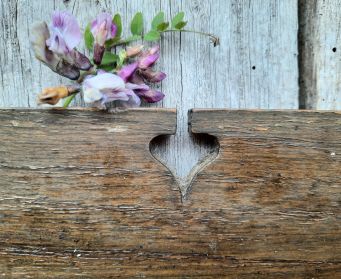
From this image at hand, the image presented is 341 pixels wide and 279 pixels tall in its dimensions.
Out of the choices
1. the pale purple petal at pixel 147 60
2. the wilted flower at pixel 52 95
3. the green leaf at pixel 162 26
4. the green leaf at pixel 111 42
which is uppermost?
the green leaf at pixel 162 26

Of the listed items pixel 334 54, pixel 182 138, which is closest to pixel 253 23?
pixel 334 54

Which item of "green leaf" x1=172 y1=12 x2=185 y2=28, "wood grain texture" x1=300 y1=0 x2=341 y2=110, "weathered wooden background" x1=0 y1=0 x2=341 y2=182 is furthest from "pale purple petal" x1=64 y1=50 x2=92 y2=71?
"wood grain texture" x1=300 y1=0 x2=341 y2=110

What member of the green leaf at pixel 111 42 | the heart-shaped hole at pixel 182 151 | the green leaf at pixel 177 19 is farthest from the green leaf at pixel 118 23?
the heart-shaped hole at pixel 182 151

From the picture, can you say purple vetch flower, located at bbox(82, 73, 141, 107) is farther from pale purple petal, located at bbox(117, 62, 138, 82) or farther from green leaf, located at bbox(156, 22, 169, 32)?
green leaf, located at bbox(156, 22, 169, 32)

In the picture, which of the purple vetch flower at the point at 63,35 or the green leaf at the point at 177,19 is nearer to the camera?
the purple vetch flower at the point at 63,35

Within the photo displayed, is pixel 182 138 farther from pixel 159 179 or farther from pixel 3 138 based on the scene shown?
pixel 3 138

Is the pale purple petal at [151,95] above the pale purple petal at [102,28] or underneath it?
underneath

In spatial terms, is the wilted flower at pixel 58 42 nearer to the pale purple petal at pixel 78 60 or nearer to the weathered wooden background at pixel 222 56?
the pale purple petal at pixel 78 60

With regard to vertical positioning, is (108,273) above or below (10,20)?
below
